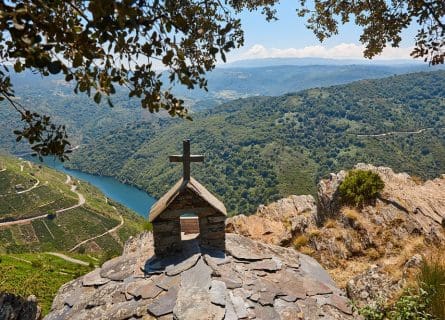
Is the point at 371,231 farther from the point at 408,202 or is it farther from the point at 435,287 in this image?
the point at 435,287

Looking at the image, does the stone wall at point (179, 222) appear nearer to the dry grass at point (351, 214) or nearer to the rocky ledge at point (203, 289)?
the rocky ledge at point (203, 289)

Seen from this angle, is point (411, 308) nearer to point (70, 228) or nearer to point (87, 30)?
point (87, 30)

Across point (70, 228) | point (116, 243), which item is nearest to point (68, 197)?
point (70, 228)

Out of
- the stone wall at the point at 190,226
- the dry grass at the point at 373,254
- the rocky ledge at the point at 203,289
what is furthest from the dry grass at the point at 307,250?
the stone wall at the point at 190,226

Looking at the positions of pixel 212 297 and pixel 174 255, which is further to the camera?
pixel 174 255

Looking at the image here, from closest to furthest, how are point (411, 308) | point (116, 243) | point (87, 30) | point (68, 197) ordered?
point (87, 30) < point (411, 308) < point (116, 243) < point (68, 197)

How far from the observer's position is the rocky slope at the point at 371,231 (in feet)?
44.9

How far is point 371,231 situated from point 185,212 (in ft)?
34.0

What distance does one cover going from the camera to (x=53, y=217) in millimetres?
139625

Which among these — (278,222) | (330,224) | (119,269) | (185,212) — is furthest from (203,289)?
(278,222)

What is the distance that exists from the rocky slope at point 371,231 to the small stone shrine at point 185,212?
13.9 ft

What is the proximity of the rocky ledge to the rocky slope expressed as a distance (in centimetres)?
199

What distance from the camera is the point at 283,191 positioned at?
17325 cm

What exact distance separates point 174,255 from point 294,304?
338cm
